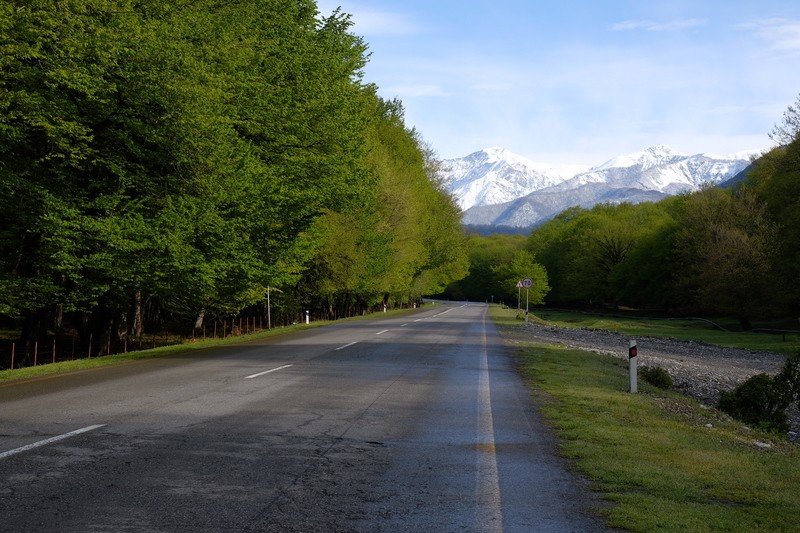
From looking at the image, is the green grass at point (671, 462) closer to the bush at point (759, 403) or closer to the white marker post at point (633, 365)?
the white marker post at point (633, 365)

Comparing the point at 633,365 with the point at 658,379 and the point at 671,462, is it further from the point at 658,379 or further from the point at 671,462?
the point at 671,462

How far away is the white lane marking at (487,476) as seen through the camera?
5.80 metres

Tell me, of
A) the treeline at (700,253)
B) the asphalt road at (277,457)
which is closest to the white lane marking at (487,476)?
the asphalt road at (277,457)

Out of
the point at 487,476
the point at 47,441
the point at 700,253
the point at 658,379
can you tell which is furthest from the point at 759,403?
the point at 700,253

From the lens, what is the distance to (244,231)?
935 inches

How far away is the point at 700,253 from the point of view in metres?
69.6

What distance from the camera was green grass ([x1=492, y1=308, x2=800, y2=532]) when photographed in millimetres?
5926

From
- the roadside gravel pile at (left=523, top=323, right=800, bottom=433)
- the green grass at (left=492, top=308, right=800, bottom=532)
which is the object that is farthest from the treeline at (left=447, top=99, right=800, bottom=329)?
the green grass at (left=492, top=308, right=800, bottom=532)

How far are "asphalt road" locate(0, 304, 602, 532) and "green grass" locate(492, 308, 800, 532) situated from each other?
0.41 meters

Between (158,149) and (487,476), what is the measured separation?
17745mm

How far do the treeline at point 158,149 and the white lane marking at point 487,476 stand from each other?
11796 millimetres

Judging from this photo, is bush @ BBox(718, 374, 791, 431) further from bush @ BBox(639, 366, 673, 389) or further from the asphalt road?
the asphalt road

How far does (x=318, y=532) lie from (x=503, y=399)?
7.84 meters

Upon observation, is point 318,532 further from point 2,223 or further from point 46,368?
point 2,223
